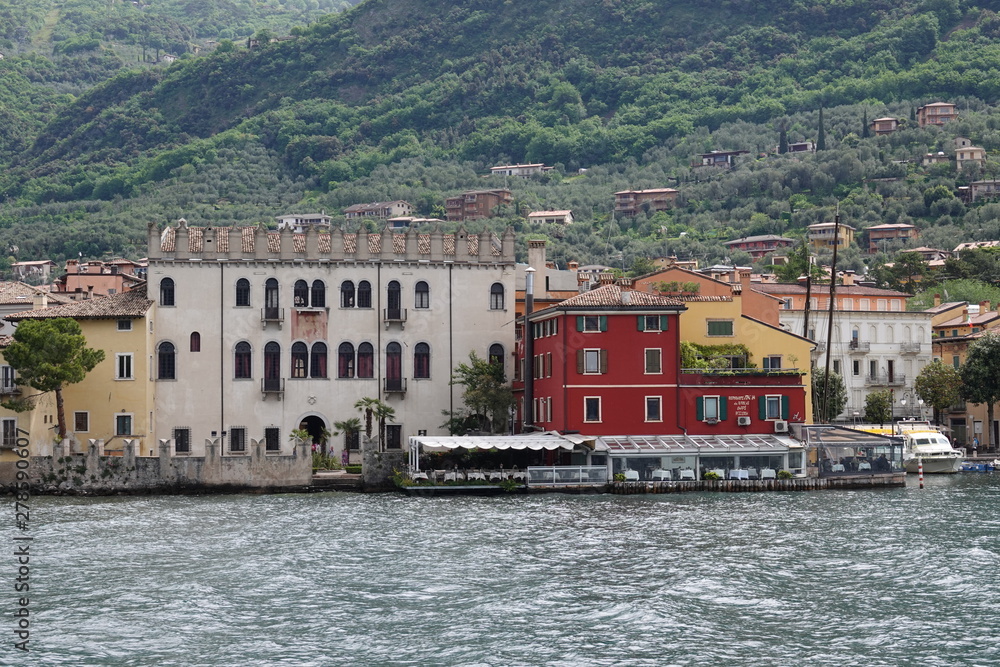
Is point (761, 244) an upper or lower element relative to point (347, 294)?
upper

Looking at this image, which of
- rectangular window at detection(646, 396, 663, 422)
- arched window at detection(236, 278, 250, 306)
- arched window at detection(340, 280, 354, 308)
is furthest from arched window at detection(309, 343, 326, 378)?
rectangular window at detection(646, 396, 663, 422)

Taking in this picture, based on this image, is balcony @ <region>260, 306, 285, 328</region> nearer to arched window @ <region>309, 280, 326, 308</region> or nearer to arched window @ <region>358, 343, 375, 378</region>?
arched window @ <region>309, 280, 326, 308</region>

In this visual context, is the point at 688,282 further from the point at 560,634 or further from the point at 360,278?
the point at 560,634

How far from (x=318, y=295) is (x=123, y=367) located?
9964 mm

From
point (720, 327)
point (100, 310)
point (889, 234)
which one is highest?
point (889, 234)

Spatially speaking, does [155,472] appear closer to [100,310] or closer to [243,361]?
[100,310]

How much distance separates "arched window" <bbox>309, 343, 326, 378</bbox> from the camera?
8250 cm

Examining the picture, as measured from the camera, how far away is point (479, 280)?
276 ft

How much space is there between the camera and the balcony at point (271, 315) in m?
81.8

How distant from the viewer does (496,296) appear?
84.4m

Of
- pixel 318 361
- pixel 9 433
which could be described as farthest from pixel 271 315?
pixel 9 433

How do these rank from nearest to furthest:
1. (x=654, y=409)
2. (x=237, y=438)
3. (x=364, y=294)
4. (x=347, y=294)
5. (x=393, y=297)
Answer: (x=654, y=409)
(x=237, y=438)
(x=347, y=294)
(x=364, y=294)
(x=393, y=297)

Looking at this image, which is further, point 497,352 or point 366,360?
point 497,352

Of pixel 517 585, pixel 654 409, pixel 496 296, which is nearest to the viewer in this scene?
pixel 517 585
